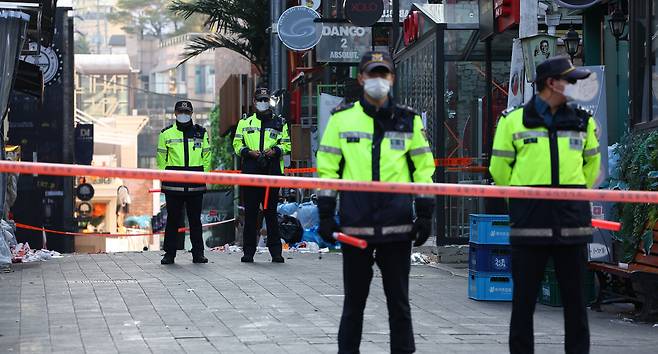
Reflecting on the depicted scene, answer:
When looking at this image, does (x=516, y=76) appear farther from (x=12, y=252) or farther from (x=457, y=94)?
(x=12, y=252)

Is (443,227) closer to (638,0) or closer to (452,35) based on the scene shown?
(452,35)

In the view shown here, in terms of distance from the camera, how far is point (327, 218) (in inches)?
305

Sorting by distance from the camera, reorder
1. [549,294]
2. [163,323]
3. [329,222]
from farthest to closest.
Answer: [549,294] < [163,323] < [329,222]

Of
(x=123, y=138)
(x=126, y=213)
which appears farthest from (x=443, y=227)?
(x=123, y=138)

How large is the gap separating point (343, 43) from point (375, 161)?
14.9m

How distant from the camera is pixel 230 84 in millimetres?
39875

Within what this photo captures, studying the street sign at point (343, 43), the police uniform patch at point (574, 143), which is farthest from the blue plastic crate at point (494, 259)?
the street sign at point (343, 43)

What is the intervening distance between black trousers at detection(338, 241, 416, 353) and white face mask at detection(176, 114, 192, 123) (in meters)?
8.38

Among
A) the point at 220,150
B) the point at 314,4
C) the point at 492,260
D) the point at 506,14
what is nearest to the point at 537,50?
the point at 492,260

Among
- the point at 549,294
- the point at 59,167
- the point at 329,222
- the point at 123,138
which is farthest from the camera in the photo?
the point at 123,138

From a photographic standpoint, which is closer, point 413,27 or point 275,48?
point 413,27

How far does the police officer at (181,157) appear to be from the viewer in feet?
52.7

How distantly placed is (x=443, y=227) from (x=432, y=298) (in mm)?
4615

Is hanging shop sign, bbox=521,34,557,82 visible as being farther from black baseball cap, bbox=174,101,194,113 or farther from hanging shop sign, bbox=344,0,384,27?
hanging shop sign, bbox=344,0,384,27
